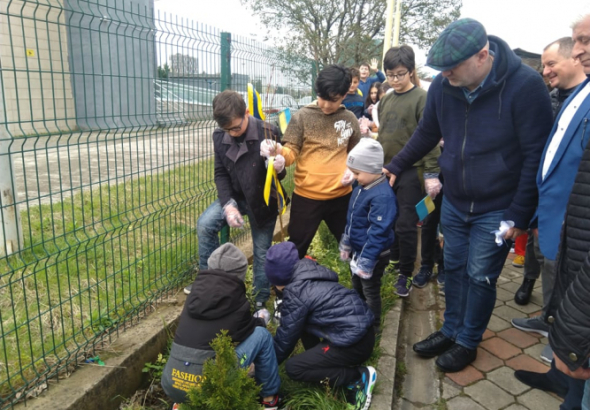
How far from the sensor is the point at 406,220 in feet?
12.4

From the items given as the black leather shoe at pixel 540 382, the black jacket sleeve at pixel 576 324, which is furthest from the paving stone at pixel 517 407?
the black jacket sleeve at pixel 576 324

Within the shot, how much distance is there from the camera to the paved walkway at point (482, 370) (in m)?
2.65

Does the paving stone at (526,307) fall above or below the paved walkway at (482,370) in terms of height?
above

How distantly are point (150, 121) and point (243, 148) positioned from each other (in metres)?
0.66

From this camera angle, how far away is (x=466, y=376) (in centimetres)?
288

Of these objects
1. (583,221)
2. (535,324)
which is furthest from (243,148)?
(535,324)

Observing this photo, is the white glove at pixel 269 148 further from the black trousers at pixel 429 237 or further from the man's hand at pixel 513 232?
the black trousers at pixel 429 237

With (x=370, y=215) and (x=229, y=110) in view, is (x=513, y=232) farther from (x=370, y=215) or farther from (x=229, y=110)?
(x=229, y=110)

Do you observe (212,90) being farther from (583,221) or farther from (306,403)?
(583,221)

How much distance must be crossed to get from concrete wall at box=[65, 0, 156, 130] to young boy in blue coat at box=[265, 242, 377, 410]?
129 centimetres

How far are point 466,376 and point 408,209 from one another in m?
1.40

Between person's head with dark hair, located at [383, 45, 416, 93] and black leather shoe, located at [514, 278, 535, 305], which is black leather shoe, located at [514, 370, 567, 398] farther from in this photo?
person's head with dark hair, located at [383, 45, 416, 93]

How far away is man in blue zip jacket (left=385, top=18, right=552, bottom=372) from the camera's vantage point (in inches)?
91.6

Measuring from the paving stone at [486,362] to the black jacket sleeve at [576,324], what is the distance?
1547mm
